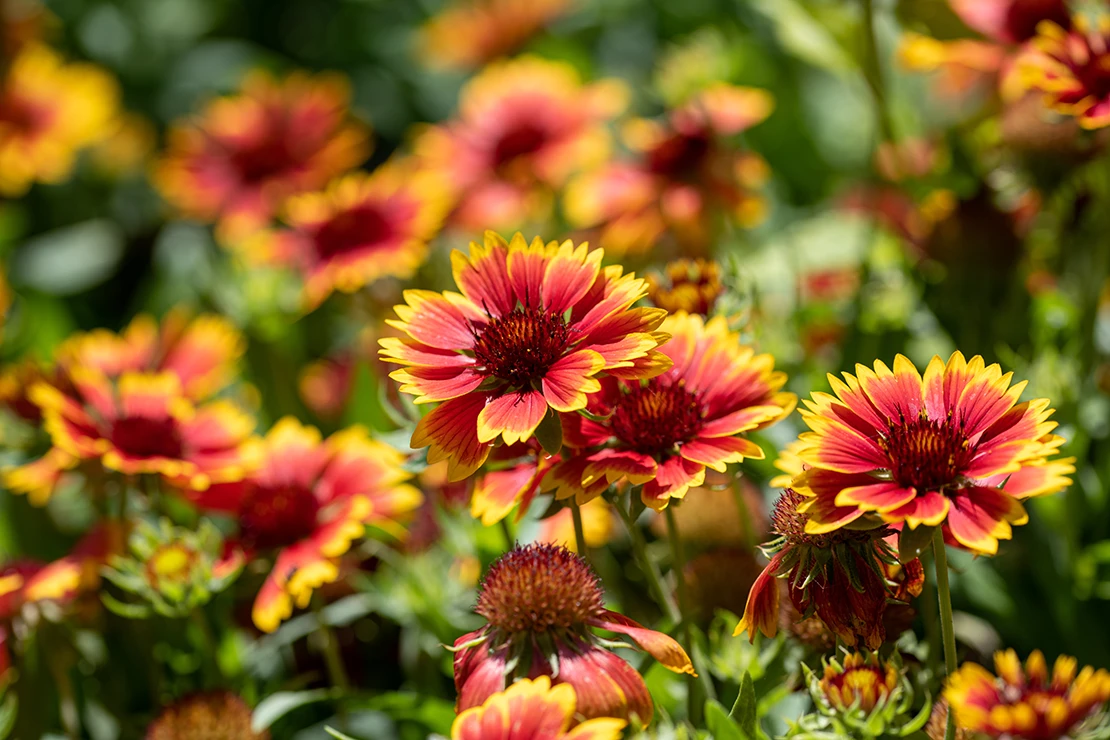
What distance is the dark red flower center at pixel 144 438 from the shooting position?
1.07m

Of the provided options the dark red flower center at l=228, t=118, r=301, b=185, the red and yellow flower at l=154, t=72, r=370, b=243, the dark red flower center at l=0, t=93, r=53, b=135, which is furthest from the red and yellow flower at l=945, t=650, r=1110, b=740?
the dark red flower center at l=0, t=93, r=53, b=135

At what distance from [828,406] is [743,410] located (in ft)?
0.39

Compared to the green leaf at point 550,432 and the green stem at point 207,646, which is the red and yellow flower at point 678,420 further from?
the green stem at point 207,646

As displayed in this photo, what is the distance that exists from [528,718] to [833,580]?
0.20 meters

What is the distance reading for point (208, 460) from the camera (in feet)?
3.54

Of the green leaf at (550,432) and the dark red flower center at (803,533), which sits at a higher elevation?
the green leaf at (550,432)

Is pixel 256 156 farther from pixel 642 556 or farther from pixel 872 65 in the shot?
pixel 642 556

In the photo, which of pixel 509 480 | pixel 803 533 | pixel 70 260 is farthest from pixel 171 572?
pixel 70 260

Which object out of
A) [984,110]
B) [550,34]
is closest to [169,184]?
[550,34]

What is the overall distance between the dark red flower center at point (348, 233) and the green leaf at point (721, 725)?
0.88 meters

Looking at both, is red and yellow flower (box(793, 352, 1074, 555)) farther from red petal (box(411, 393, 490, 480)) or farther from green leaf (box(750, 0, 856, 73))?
green leaf (box(750, 0, 856, 73))

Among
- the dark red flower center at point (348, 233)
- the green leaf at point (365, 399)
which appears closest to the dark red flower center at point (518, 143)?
the dark red flower center at point (348, 233)

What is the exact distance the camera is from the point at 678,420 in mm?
808

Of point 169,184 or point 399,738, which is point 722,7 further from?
point 399,738
